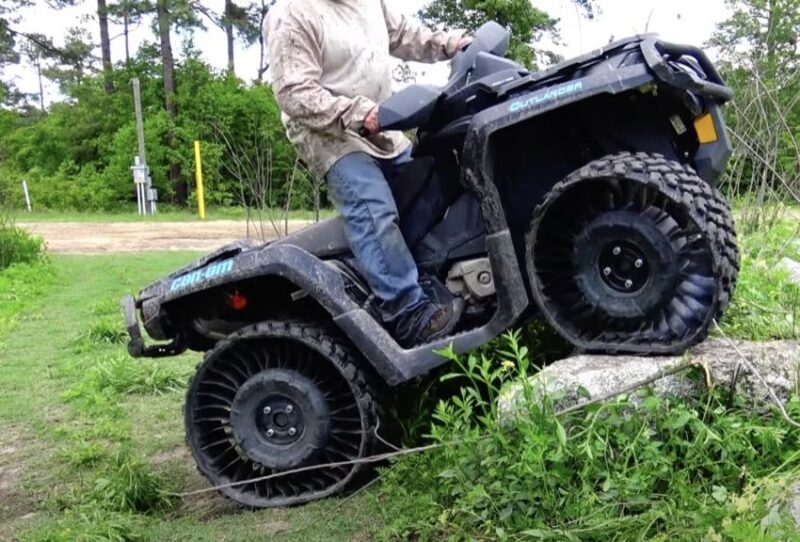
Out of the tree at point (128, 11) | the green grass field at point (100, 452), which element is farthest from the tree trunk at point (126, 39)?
the green grass field at point (100, 452)

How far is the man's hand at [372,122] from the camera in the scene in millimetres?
3357

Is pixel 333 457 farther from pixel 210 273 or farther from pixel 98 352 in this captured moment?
pixel 98 352

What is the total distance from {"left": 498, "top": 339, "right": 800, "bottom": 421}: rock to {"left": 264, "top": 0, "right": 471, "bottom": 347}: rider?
59 cm

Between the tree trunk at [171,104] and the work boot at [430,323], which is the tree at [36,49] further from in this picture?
the work boot at [430,323]

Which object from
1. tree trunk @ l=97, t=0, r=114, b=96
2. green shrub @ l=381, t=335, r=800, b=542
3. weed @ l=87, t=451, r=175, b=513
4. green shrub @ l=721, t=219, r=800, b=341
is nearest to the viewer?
green shrub @ l=381, t=335, r=800, b=542

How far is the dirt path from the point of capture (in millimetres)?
16891

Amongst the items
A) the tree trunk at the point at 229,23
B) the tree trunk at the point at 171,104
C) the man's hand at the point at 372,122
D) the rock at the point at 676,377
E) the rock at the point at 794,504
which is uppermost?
the tree trunk at the point at 229,23

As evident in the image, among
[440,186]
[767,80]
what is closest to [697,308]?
[440,186]

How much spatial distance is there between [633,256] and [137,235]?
17.9 metres

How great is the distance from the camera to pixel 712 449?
2.71 metres

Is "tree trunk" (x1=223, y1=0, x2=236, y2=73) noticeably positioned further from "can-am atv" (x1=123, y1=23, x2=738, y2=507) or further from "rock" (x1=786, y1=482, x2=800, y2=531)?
"rock" (x1=786, y1=482, x2=800, y2=531)

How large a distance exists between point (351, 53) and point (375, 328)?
3.70ft

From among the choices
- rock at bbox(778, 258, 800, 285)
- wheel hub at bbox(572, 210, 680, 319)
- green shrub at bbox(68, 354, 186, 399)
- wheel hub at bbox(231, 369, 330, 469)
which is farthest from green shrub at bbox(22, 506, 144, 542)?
rock at bbox(778, 258, 800, 285)

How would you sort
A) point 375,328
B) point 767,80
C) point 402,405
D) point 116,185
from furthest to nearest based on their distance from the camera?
point 116,185 → point 767,80 → point 402,405 → point 375,328
